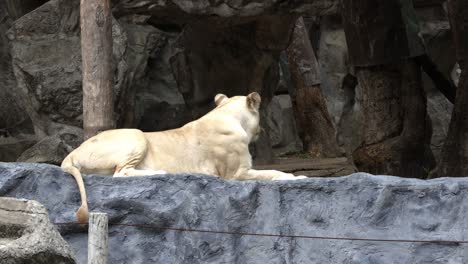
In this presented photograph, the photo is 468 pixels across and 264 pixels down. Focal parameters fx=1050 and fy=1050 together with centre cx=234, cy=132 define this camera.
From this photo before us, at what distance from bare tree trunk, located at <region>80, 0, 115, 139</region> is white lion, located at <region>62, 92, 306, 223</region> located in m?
1.54

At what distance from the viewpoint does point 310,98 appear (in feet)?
52.0

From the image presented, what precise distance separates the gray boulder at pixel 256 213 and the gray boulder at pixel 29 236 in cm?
134

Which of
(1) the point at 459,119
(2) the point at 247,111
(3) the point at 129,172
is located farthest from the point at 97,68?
(1) the point at 459,119

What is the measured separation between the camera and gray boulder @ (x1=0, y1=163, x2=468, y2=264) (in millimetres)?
6301

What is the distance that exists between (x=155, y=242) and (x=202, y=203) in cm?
37

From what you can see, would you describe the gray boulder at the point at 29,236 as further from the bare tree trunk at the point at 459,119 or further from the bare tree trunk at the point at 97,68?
the bare tree trunk at the point at 459,119

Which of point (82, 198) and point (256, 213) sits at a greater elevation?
point (82, 198)

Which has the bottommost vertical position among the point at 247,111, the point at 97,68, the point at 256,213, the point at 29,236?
the point at 256,213

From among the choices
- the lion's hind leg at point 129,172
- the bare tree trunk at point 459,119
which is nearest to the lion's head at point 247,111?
the lion's hind leg at point 129,172

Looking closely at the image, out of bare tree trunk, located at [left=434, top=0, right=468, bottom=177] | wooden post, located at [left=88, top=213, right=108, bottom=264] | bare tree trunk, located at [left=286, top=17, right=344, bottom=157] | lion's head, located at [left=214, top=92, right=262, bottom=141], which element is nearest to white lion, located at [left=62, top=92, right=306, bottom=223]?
lion's head, located at [left=214, top=92, right=262, bottom=141]

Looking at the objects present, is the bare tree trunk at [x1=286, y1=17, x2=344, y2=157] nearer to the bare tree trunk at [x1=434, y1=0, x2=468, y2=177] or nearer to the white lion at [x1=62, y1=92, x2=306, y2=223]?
the bare tree trunk at [x1=434, y1=0, x2=468, y2=177]

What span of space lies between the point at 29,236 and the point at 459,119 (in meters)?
5.62

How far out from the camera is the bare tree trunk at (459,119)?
946cm

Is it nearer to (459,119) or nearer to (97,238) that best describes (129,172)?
(97,238)
